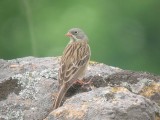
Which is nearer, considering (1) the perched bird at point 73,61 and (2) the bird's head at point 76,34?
(1) the perched bird at point 73,61

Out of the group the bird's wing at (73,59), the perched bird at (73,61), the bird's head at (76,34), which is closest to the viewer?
the perched bird at (73,61)

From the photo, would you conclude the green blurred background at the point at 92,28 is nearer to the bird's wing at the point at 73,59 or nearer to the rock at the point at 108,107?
the bird's wing at the point at 73,59

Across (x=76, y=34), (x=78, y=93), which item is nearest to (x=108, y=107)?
(x=78, y=93)

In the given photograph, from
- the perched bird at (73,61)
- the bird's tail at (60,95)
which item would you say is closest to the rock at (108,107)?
the bird's tail at (60,95)

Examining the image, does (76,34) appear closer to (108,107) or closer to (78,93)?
(78,93)

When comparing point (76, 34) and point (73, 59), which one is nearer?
point (73, 59)

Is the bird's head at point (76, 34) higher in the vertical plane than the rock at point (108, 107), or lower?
higher
